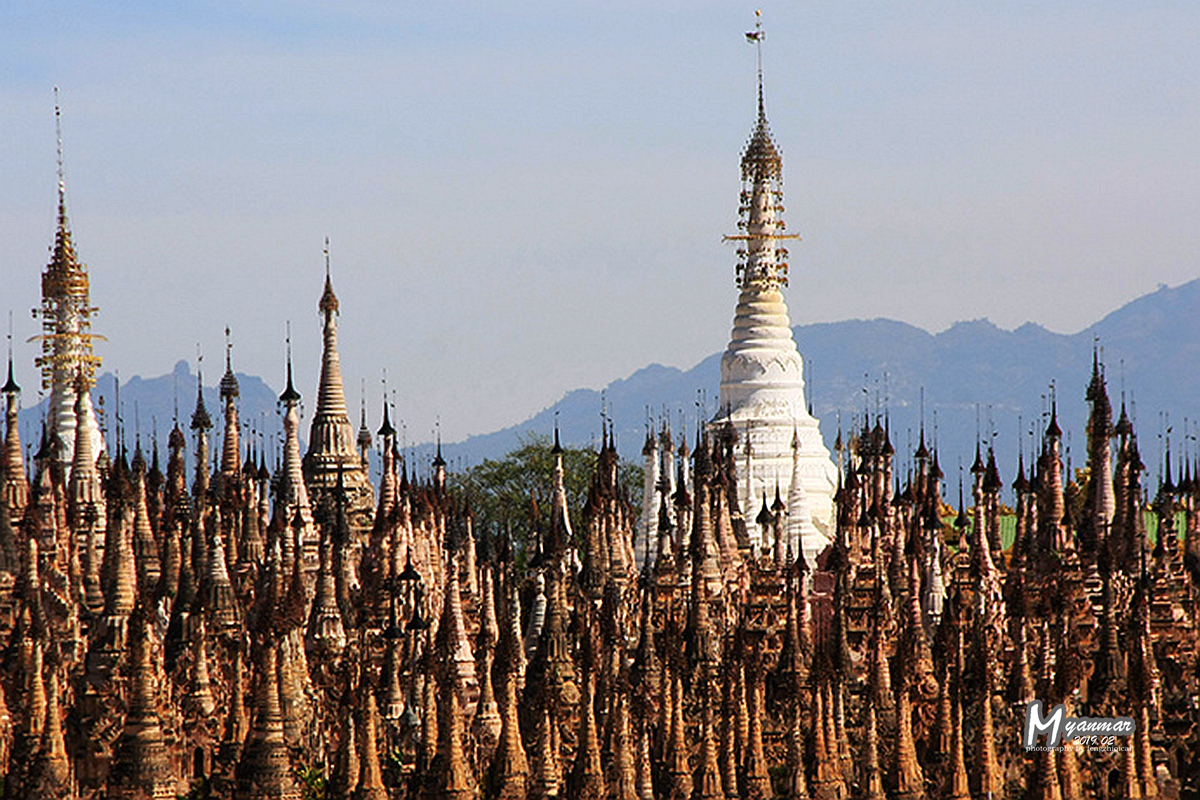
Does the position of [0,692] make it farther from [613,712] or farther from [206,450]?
[206,450]

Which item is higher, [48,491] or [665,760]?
[48,491]

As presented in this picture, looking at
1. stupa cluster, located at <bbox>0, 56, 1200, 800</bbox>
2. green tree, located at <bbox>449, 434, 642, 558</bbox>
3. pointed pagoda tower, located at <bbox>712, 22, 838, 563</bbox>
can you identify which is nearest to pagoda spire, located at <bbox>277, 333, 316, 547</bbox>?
stupa cluster, located at <bbox>0, 56, 1200, 800</bbox>

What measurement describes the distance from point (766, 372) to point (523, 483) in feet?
96.5

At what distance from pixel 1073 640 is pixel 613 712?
1582 centimetres

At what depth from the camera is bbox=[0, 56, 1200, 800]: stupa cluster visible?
39.5m

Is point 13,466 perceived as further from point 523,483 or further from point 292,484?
point 523,483

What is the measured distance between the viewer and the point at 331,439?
7906 centimetres

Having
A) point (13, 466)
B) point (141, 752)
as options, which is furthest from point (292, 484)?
point (141, 752)

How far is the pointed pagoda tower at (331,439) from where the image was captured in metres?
77.9

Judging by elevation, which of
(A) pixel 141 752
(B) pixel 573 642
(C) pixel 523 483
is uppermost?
(C) pixel 523 483

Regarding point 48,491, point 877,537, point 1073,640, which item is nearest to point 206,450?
point 48,491

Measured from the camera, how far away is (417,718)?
44.7 metres

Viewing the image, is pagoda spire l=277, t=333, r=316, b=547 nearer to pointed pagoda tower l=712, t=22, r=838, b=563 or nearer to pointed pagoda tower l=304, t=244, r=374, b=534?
pointed pagoda tower l=304, t=244, r=374, b=534

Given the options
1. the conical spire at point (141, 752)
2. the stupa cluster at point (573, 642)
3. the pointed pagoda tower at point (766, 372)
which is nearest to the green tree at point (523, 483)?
the pointed pagoda tower at point (766, 372)
